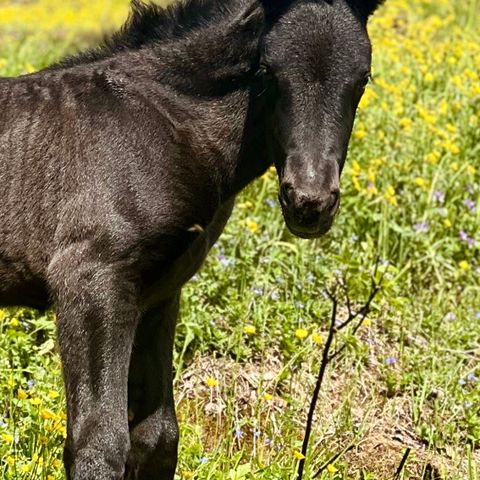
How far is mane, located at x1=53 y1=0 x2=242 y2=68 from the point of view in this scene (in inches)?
171

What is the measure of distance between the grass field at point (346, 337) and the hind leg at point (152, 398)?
0.75 feet

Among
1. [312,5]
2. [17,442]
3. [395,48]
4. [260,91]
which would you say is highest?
[312,5]

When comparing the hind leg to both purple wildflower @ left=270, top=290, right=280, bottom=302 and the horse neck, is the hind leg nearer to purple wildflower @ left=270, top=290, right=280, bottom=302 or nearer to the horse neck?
the horse neck

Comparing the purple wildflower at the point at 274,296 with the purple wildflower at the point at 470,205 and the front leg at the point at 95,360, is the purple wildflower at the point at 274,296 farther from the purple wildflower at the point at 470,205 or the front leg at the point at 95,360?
the front leg at the point at 95,360

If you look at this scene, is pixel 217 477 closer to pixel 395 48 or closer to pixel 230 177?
pixel 230 177

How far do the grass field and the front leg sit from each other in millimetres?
312

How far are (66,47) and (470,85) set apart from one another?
11.7ft

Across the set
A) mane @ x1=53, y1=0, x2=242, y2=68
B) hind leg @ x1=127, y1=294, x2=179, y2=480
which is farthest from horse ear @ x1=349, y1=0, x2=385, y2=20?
hind leg @ x1=127, y1=294, x2=179, y2=480

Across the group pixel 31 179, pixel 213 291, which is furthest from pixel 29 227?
pixel 213 291

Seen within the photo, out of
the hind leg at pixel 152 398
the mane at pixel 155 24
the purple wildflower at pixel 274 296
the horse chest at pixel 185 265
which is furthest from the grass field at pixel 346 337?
the mane at pixel 155 24

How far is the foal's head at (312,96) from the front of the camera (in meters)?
3.85

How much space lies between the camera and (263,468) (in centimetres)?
456

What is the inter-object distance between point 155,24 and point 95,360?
57.3 inches

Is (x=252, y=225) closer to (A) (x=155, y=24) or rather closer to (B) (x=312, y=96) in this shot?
(A) (x=155, y=24)
